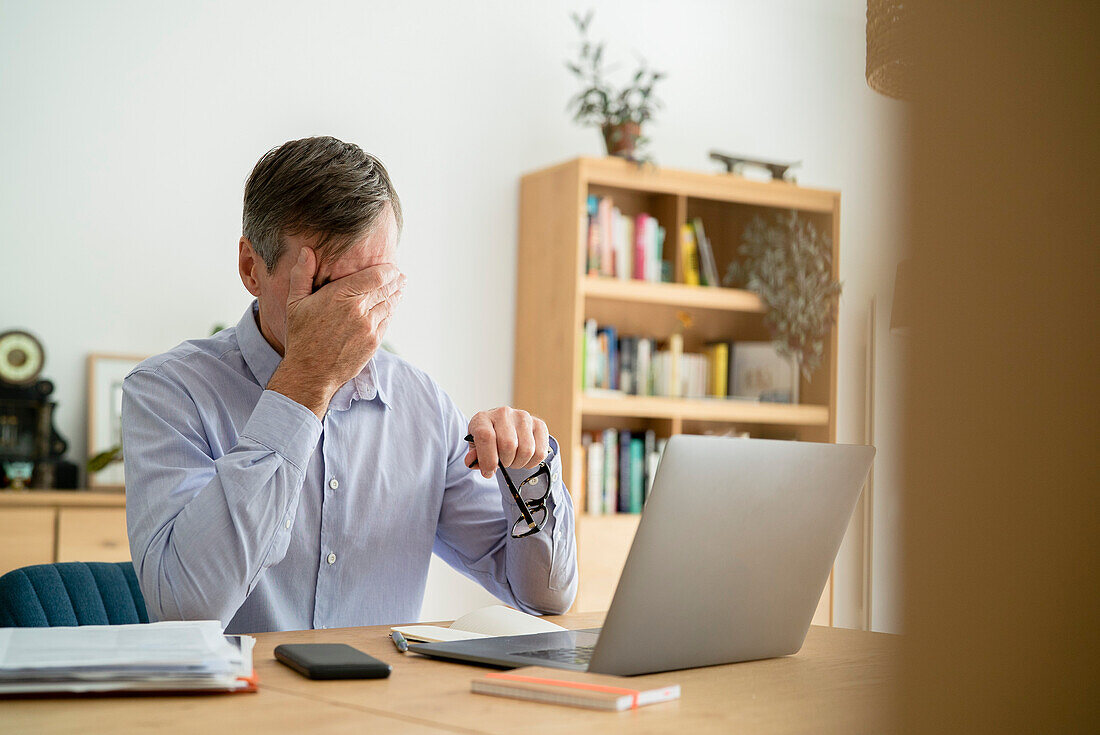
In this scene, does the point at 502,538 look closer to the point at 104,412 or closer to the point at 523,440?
the point at 523,440

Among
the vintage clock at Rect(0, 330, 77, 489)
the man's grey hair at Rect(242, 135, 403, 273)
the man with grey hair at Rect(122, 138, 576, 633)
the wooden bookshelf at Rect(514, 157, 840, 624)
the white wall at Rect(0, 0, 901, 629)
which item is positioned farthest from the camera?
the wooden bookshelf at Rect(514, 157, 840, 624)

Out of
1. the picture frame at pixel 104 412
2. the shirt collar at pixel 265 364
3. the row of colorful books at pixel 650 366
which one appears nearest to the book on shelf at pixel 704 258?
the row of colorful books at pixel 650 366

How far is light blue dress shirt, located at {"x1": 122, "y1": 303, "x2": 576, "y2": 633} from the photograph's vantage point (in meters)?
1.16

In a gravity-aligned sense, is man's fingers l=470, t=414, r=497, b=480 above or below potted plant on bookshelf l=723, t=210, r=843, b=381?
below

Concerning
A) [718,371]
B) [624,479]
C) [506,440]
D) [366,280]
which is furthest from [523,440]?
[718,371]

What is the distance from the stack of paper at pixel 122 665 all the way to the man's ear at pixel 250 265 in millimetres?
736

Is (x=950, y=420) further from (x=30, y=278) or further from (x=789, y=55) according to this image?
(x=789, y=55)

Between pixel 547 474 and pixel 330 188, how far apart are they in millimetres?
498

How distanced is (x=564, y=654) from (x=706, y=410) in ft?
9.53

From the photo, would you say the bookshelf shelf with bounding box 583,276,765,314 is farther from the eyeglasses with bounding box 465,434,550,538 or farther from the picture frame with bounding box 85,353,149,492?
the eyeglasses with bounding box 465,434,550,538

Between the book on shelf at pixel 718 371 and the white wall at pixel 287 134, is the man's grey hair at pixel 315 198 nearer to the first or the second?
the white wall at pixel 287 134

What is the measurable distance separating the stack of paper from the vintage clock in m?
2.23

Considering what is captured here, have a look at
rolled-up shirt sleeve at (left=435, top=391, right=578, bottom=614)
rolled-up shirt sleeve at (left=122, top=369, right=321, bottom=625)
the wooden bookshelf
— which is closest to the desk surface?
rolled-up shirt sleeve at (left=122, top=369, right=321, bottom=625)

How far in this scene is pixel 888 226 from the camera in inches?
10.4
